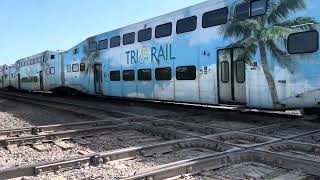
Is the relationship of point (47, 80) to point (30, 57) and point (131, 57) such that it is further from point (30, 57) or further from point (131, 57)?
point (131, 57)

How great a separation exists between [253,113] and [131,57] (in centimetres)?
707

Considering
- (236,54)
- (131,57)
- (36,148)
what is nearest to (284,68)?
(236,54)

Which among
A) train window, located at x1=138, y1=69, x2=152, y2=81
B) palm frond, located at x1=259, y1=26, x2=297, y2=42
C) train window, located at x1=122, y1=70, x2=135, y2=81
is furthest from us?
train window, located at x1=122, y1=70, x2=135, y2=81

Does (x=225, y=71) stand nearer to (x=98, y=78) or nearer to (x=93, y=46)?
(x=98, y=78)

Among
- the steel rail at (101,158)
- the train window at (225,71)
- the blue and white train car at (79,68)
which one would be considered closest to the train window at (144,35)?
the train window at (225,71)

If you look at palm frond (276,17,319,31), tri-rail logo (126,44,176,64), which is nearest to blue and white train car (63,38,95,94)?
tri-rail logo (126,44,176,64)

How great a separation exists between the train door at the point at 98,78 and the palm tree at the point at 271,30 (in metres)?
11.2

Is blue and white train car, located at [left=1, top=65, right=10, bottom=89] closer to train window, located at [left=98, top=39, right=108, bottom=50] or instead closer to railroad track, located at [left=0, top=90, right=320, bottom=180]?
train window, located at [left=98, top=39, right=108, bottom=50]

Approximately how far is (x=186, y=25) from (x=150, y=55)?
281 centimetres

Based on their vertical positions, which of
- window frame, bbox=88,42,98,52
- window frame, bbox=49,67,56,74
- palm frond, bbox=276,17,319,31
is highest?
window frame, bbox=88,42,98,52

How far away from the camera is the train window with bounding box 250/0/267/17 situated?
1255 cm

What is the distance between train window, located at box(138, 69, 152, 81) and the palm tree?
5.87 m

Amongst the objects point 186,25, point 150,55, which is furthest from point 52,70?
point 186,25

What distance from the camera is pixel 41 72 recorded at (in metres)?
34.1
